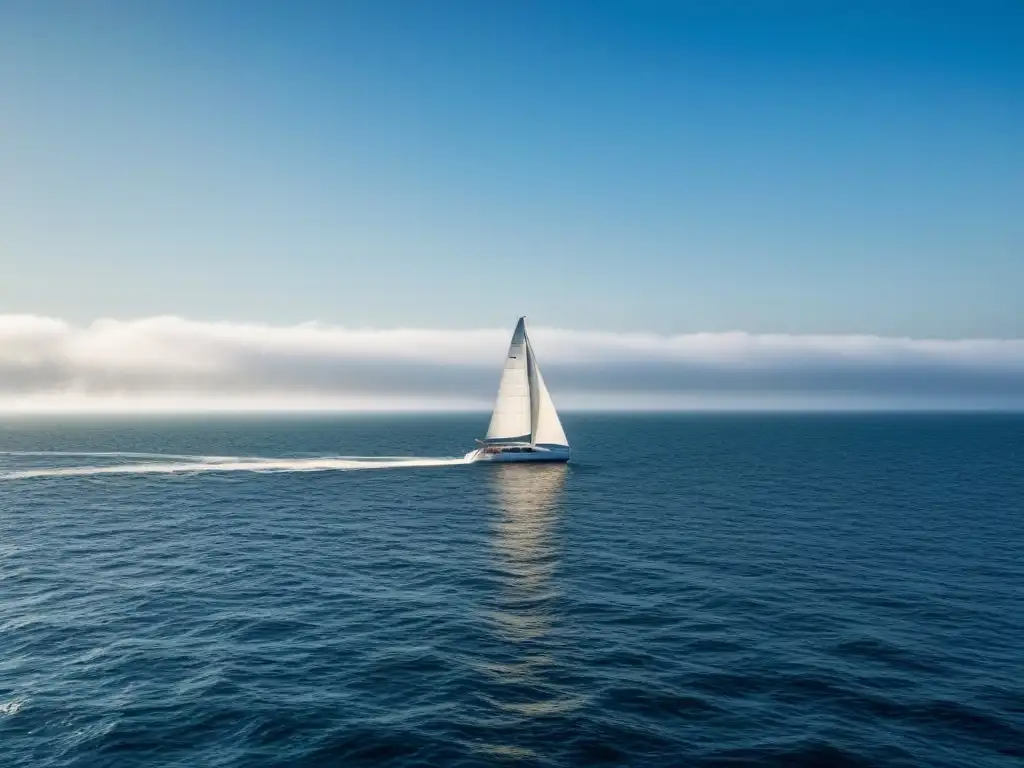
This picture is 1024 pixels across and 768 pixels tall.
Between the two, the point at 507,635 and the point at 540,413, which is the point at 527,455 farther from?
the point at 507,635

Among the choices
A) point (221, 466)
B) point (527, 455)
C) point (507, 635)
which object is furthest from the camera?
point (221, 466)

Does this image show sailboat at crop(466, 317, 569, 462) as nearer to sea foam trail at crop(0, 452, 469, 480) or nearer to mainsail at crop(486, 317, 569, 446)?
mainsail at crop(486, 317, 569, 446)

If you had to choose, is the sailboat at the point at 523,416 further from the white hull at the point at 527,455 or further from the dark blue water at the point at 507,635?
the dark blue water at the point at 507,635

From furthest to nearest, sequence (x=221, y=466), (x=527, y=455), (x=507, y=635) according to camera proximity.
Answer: (x=221, y=466) < (x=527, y=455) < (x=507, y=635)

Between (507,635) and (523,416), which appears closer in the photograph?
(507,635)

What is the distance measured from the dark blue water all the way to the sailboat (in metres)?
39.2

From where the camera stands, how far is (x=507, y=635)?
1591 inches

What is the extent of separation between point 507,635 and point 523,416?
8552 cm

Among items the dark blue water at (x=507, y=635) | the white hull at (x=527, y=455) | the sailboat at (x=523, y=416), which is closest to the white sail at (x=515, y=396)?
the sailboat at (x=523, y=416)

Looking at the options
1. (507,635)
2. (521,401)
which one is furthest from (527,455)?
(507,635)

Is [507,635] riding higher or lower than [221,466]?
lower

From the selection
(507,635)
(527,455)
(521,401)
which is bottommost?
(507,635)

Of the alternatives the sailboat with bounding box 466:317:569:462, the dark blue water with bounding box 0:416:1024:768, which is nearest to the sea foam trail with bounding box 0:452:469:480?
the sailboat with bounding box 466:317:569:462

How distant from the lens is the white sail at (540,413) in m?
125
